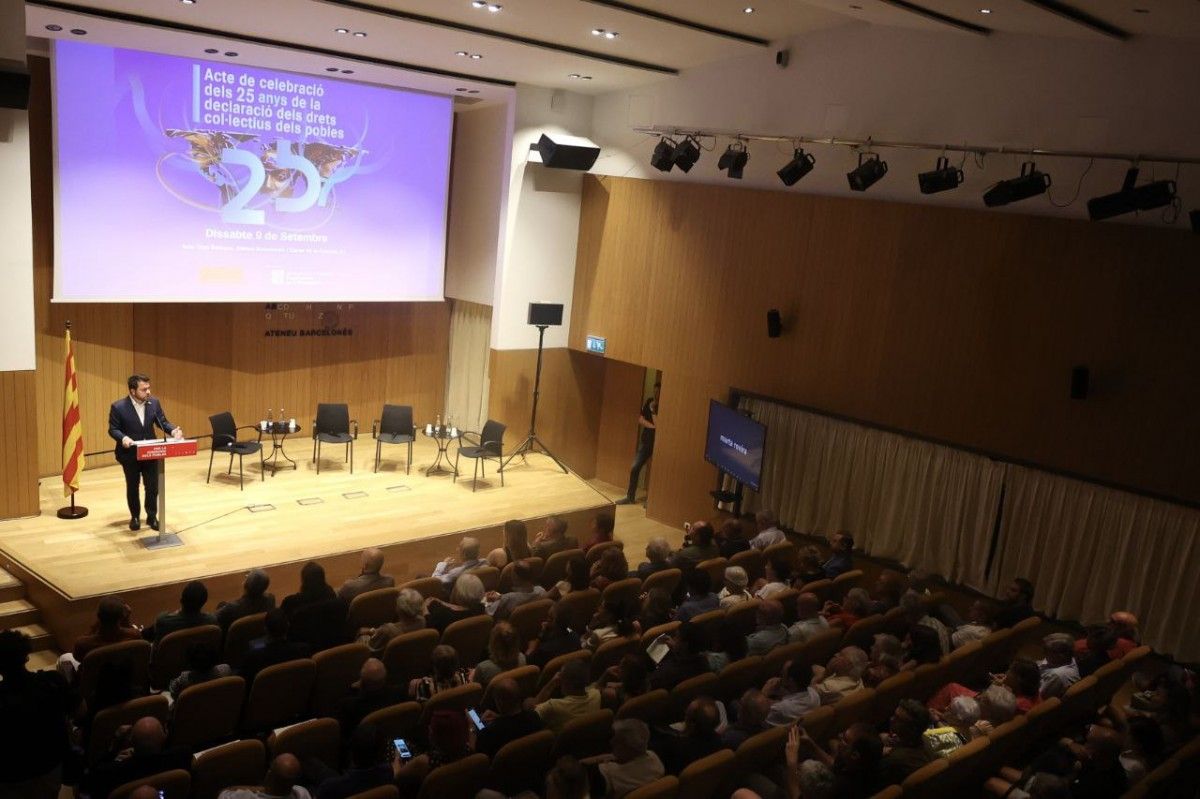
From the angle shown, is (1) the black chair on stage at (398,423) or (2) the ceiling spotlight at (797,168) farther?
(1) the black chair on stage at (398,423)

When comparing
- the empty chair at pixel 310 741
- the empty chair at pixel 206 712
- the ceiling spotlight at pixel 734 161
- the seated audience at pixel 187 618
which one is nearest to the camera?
the empty chair at pixel 310 741

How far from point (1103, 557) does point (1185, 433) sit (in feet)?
4.01

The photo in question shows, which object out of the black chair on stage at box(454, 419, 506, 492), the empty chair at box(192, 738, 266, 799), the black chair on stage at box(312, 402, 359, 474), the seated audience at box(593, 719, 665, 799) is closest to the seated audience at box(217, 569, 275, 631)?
the empty chair at box(192, 738, 266, 799)

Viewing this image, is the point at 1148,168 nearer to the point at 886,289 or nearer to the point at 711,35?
the point at 886,289

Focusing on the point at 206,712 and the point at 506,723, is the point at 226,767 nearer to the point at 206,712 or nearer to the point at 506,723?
the point at 206,712

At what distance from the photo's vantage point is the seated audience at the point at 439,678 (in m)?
5.39

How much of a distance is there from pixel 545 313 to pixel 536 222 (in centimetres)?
113

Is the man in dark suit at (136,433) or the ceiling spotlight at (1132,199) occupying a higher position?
the ceiling spotlight at (1132,199)

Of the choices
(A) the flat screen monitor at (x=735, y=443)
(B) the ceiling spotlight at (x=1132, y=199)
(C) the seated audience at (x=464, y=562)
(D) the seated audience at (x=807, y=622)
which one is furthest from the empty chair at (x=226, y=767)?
(B) the ceiling spotlight at (x=1132, y=199)

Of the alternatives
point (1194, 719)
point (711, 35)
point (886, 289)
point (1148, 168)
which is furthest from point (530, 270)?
point (1194, 719)

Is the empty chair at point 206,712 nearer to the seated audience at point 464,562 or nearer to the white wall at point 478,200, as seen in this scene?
Answer: the seated audience at point 464,562

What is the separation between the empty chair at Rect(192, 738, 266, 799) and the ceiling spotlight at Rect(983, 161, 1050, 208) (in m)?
6.70

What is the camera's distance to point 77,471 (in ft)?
29.2

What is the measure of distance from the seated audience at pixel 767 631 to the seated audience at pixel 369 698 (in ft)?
7.63
